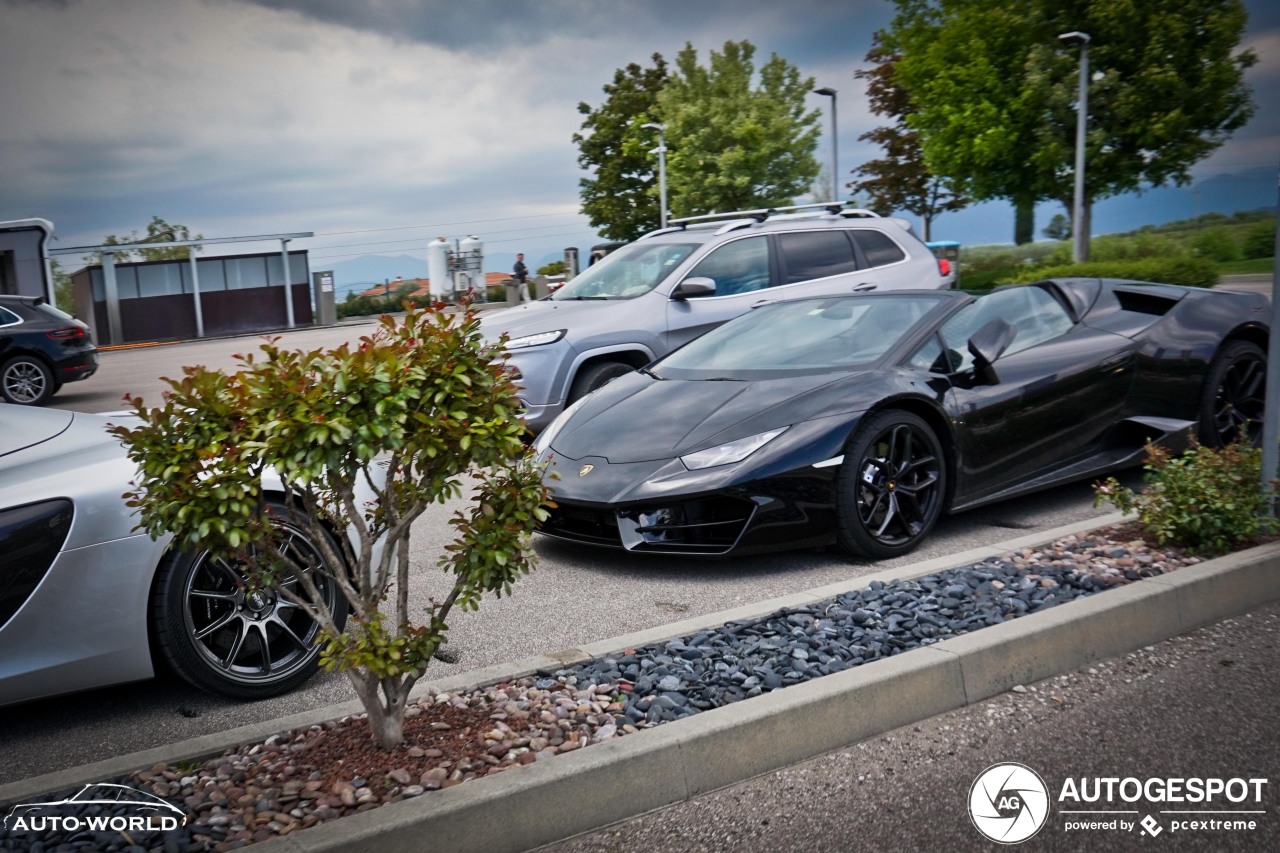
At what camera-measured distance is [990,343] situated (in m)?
5.82

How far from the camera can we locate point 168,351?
100ft

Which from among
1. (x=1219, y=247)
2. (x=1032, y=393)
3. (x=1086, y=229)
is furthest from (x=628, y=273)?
(x=1219, y=247)

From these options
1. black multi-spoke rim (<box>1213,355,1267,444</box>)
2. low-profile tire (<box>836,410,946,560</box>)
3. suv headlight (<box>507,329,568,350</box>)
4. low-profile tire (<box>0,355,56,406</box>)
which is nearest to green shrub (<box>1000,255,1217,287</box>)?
black multi-spoke rim (<box>1213,355,1267,444</box>)

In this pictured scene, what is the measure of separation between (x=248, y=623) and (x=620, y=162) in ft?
199

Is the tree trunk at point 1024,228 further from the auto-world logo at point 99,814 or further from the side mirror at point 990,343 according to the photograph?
the auto-world logo at point 99,814

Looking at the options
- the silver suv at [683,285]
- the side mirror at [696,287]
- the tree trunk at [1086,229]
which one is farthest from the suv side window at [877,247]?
the tree trunk at [1086,229]

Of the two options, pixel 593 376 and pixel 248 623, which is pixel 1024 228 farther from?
pixel 248 623

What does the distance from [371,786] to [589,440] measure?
3.01 m

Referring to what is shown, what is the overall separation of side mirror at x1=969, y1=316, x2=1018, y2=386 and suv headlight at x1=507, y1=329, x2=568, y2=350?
3.83 meters

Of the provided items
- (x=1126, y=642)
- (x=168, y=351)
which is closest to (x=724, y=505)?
(x=1126, y=642)

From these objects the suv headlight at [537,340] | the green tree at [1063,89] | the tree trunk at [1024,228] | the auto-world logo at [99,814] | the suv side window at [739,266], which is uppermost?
the green tree at [1063,89]

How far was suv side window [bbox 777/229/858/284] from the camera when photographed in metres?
10.2

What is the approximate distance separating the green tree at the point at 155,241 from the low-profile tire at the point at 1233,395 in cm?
3618

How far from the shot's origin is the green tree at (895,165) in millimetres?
51031
